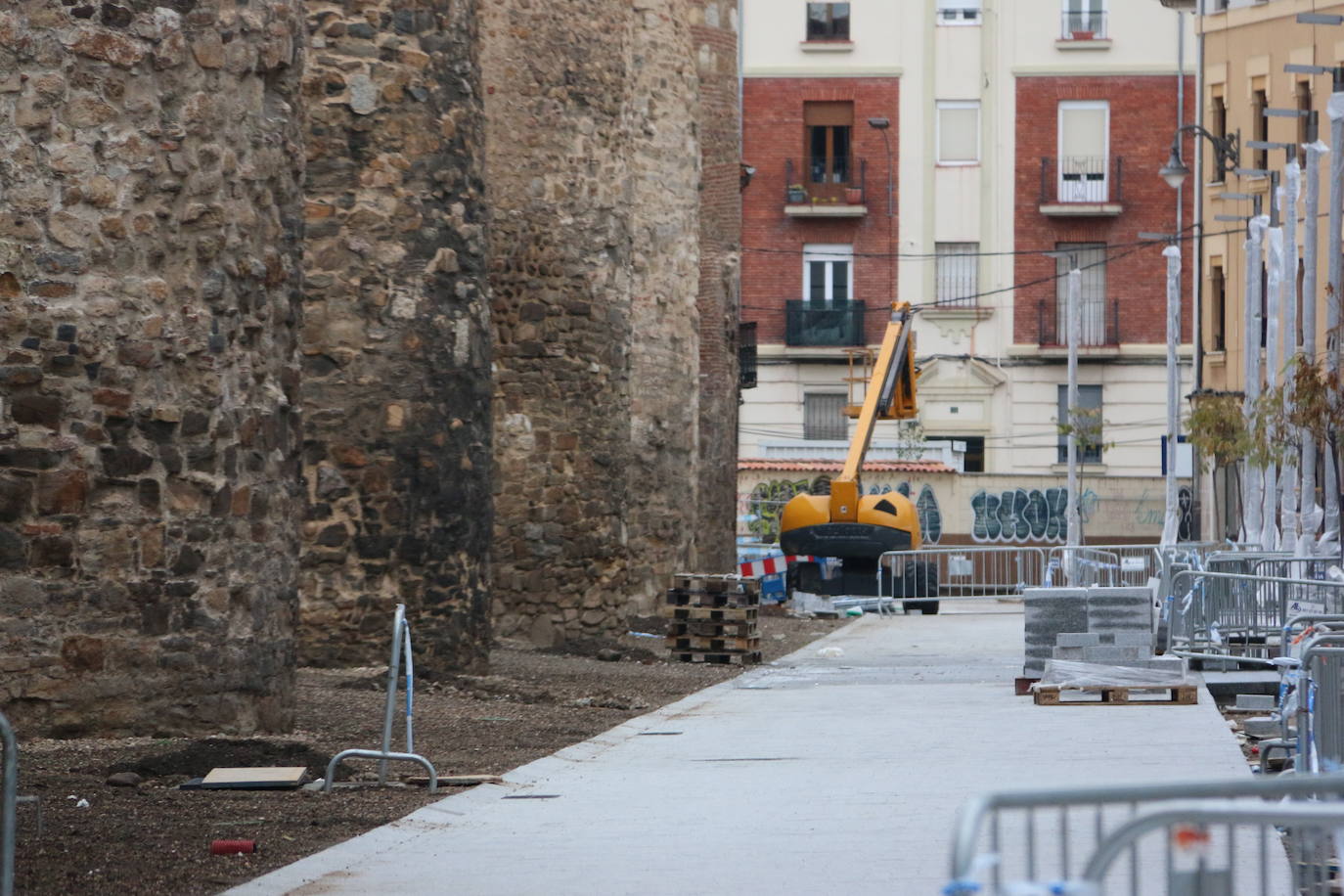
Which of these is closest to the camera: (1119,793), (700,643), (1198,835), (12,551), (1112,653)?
(1119,793)

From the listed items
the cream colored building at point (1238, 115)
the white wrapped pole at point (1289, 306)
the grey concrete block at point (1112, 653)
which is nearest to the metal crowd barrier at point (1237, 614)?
the grey concrete block at point (1112, 653)

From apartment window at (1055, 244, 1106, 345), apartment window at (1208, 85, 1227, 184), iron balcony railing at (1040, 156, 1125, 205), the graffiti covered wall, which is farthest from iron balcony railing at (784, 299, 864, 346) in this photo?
apartment window at (1208, 85, 1227, 184)

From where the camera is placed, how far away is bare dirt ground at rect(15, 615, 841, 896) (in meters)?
8.46

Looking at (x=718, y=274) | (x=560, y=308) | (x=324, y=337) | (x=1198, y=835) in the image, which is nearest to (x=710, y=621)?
(x=560, y=308)

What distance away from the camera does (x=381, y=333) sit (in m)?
16.8

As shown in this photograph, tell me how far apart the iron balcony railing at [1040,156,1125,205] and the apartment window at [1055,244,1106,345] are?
1.21m

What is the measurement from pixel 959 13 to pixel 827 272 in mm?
7207

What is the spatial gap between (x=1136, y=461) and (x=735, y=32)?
87.9 feet

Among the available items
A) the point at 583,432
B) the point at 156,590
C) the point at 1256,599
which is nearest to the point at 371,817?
the point at 156,590

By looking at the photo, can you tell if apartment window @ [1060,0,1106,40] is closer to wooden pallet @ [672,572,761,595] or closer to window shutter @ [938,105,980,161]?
window shutter @ [938,105,980,161]

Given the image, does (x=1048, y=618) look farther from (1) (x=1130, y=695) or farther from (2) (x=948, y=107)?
(2) (x=948, y=107)

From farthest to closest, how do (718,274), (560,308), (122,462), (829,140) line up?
(829,140)
(718,274)
(560,308)
(122,462)

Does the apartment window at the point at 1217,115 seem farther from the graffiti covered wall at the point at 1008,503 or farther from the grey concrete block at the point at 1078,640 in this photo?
the grey concrete block at the point at 1078,640

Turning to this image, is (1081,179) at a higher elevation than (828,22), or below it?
below
